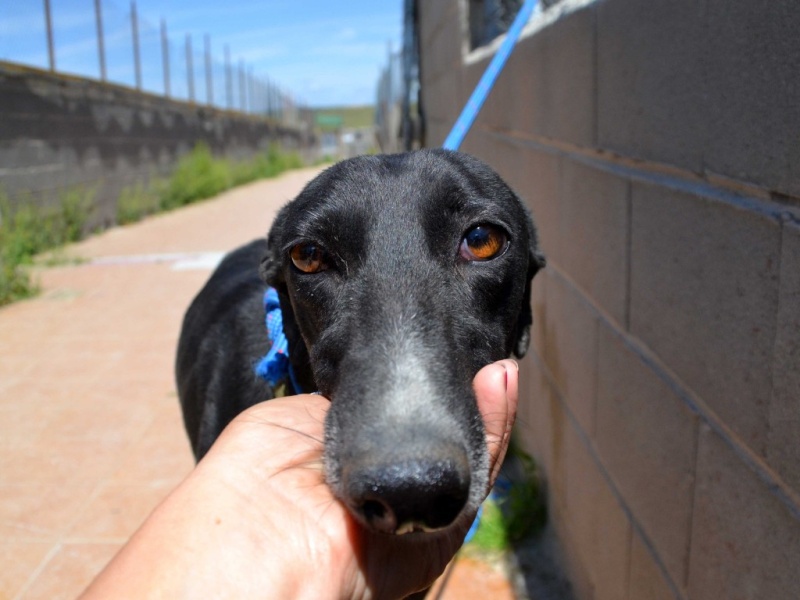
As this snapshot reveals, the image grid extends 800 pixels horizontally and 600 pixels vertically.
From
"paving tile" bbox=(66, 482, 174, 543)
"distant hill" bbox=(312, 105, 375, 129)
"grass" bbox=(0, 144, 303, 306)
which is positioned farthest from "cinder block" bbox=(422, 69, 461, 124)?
"distant hill" bbox=(312, 105, 375, 129)

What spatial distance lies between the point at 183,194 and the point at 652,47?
1765 cm

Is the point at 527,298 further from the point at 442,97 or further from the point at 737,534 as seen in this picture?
the point at 442,97

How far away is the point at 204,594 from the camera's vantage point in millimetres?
1225

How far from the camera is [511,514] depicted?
11.7 feet

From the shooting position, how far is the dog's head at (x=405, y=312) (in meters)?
1.29

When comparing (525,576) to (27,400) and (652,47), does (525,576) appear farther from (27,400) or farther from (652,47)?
(27,400)

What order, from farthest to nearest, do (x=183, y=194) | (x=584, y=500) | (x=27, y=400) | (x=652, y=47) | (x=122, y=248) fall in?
(x=183, y=194)
(x=122, y=248)
(x=27, y=400)
(x=584, y=500)
(x=652, y=47)

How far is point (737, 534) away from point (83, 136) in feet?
46.2

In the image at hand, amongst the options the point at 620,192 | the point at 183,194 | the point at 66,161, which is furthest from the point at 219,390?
the point at 183,194

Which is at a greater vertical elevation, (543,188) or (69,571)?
(543,188)

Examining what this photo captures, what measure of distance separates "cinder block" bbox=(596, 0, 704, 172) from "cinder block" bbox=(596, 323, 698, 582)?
655 mm

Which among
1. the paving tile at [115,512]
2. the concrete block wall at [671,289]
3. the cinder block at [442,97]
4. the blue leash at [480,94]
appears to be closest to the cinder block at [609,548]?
the concrete block wall at [671,289]

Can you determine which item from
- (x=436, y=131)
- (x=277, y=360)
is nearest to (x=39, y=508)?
(x=277, y=360)

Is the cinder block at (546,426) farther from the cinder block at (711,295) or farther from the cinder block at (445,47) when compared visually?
the cinder block at (445,47)
